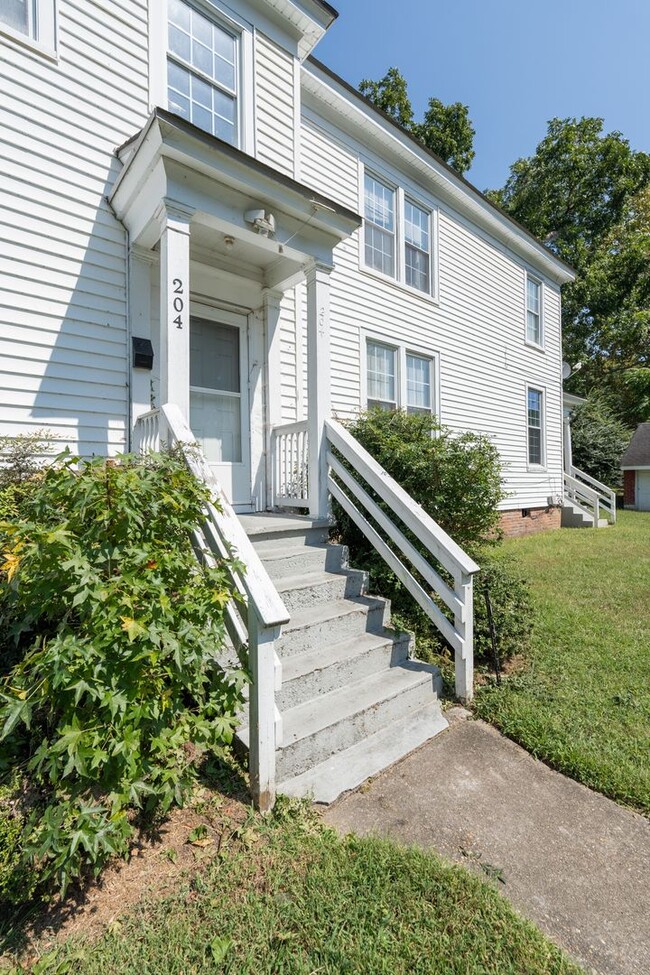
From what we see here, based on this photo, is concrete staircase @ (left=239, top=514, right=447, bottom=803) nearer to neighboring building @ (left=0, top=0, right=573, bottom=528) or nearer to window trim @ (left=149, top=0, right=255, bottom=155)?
neighboring building @ (left=0, top=0, right=573, bottom=528)

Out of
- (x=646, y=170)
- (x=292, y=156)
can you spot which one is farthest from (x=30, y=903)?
(x=646, y=170)

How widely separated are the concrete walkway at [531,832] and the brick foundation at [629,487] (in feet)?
73.1

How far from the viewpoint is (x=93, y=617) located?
1.82 meters

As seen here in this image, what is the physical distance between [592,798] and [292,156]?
676cm

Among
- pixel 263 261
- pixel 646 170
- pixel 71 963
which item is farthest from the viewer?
pixel 646 170

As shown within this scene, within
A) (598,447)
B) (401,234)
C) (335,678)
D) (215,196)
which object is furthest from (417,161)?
(598,447)

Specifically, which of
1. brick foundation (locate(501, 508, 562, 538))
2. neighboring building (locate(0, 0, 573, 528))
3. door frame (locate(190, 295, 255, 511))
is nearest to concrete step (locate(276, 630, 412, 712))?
neighboring building (locate(0, 0, 573, 528))

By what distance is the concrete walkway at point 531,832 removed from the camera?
181 cm

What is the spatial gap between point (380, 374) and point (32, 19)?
5.48 m

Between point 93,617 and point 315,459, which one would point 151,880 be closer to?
point 93,617

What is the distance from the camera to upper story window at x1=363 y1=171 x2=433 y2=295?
769 centimetres

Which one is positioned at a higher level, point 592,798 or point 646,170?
point 646,170

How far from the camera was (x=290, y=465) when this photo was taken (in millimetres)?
5367

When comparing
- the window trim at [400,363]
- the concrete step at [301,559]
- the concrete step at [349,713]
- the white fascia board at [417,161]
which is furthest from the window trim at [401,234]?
the concrete step at [349,713]
